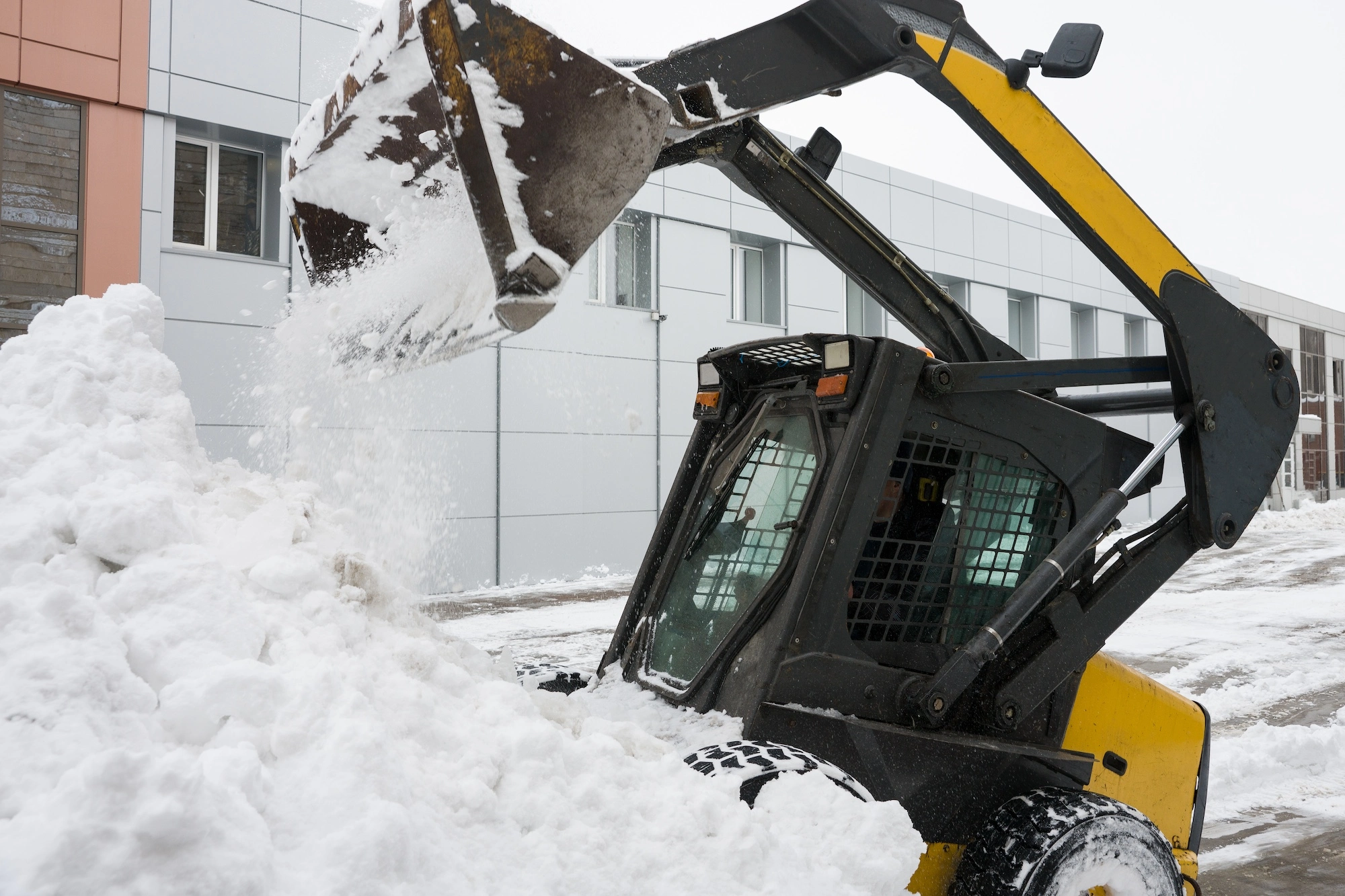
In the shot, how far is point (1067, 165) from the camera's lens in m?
3.07

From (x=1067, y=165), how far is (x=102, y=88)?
10405 mm

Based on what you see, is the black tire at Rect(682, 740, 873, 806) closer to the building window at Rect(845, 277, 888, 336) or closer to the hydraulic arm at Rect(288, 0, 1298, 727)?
the hydraulic arm at Rect(288, 0, 1298, 727)

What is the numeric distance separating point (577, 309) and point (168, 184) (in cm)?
529

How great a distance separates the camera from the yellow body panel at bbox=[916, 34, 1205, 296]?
2.94 metres

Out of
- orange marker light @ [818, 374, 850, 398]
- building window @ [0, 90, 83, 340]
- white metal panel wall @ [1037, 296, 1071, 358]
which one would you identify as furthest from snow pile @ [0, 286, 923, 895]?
white metal panel wall @ [1037, 296, 1071, 358]

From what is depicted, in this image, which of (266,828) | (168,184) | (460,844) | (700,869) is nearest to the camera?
(266,828)

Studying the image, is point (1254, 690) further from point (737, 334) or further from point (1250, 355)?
point (737, 334)

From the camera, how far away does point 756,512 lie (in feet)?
10.6

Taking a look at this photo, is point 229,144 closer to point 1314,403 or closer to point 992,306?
point 992,306

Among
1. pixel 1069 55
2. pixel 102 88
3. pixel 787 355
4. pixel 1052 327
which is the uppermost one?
pixel 102 88

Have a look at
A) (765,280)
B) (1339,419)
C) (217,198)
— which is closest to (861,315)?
(765,280)

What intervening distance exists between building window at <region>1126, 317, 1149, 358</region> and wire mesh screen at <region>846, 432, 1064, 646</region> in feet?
82.5

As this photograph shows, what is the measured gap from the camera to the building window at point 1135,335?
25891 mm

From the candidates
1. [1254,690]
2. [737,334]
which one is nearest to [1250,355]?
[1254,690]
